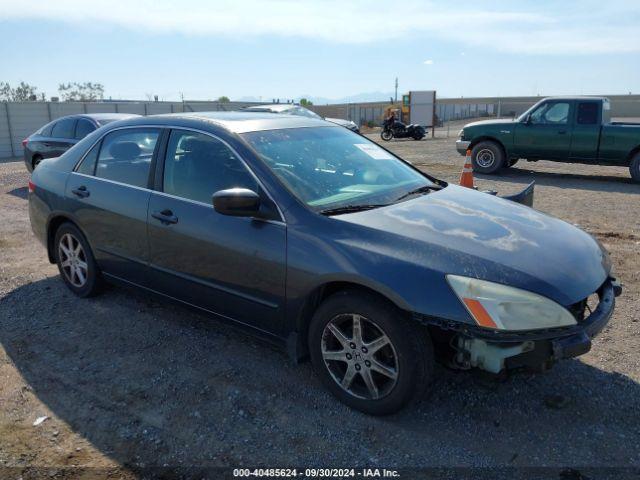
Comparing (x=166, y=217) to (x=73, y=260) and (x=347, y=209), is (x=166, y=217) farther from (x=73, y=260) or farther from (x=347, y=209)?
(x=73, y=260)

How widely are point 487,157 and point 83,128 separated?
8.85 meters

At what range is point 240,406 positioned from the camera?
10.4 ft

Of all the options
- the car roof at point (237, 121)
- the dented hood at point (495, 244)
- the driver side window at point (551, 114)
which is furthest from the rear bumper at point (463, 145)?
the dented hood at point (495, 244)

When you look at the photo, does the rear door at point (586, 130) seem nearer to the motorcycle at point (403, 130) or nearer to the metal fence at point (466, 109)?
the motorcycle at point (403, 130)

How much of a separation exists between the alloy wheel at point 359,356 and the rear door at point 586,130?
407 inches

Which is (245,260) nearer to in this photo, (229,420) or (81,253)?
(229,420)

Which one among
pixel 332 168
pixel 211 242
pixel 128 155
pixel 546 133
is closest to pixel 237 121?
pixel 332 168

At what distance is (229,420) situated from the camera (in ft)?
9.97

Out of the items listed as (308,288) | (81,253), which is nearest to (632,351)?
(308,288)

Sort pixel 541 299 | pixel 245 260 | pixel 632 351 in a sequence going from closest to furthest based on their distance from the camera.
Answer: pixel 541 299 < pixel 245 260 < pixel 632 351

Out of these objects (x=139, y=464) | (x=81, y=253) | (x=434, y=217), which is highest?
(x=434, y=217)

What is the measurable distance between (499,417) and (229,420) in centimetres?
154

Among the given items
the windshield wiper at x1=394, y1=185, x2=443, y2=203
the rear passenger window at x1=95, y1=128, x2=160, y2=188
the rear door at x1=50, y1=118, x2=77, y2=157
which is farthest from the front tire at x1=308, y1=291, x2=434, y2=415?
the rear door at x1=50, y1=118, x2=77, y2=157

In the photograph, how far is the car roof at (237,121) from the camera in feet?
12.2
